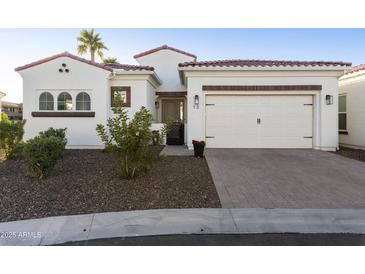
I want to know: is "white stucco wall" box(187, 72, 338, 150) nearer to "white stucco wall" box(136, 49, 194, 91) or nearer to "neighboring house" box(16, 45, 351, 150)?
"neighboring house" box(16, 45, 351, 150)

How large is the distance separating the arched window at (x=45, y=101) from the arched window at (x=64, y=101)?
0.37m

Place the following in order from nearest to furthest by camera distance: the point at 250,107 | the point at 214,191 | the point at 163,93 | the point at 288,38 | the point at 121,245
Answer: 1. the point at 121,245
2. the point at 214,191
3. the point at 288,38
4. the point at 250,107
5. the point at 163,93

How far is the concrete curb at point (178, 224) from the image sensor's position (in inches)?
133

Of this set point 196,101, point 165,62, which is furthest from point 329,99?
point 165,62

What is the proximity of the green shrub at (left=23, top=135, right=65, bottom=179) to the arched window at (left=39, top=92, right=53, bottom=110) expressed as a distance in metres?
5.93

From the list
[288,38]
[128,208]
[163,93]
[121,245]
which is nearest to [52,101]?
[163,93]

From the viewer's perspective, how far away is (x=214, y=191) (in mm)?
5062

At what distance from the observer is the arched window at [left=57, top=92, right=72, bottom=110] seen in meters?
10.7

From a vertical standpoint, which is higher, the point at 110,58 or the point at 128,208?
the point at 110,58

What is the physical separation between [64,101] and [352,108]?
1371cm

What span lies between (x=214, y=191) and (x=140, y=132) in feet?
6.83

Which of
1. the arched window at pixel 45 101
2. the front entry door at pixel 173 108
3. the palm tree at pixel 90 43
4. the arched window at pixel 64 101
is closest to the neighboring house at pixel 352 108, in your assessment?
the front entry door at pixel 173 108

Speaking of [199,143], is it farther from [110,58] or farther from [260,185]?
[110,58]

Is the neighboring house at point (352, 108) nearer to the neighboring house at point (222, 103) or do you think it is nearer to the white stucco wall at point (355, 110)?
the white stucco wall at point (355, 110)
